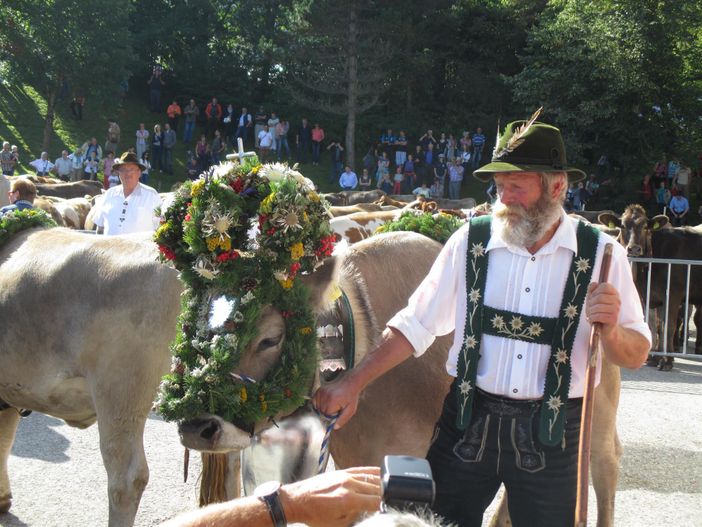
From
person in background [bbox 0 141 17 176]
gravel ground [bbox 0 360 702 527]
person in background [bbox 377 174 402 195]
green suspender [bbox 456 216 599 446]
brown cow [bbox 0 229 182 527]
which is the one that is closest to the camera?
green suspender [bbox 456 216 599 446]

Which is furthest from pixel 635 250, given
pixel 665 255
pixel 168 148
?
pixel 168 148

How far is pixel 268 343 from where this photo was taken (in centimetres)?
316

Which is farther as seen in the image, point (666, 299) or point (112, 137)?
point (112, 137)

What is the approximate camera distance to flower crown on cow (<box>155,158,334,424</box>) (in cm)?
299

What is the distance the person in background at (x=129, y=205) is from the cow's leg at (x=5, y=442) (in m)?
2.49

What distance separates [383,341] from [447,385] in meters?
0.82

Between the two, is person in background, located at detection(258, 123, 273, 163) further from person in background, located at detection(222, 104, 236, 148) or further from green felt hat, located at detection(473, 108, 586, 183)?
green felt hat, located at detection(473, 108, 586, 183)

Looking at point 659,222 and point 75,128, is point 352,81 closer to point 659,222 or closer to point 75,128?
point 75,128

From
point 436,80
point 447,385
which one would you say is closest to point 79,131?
point 436,80

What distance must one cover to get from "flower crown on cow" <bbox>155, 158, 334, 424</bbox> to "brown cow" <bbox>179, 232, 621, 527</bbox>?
0.29ft

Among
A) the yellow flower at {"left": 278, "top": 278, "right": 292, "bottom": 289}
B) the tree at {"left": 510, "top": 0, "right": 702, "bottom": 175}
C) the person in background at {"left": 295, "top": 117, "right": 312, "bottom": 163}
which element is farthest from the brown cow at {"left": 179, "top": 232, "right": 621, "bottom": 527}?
the person in background at {"left": 295, "top": 117, "right": 312, "bottom": 163}

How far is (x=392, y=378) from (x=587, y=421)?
4.27ft

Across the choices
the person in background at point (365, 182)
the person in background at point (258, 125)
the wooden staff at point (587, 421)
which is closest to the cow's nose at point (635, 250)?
the wooden staff at point (587, 421)

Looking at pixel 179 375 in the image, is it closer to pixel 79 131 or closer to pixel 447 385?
pixel 447 385
